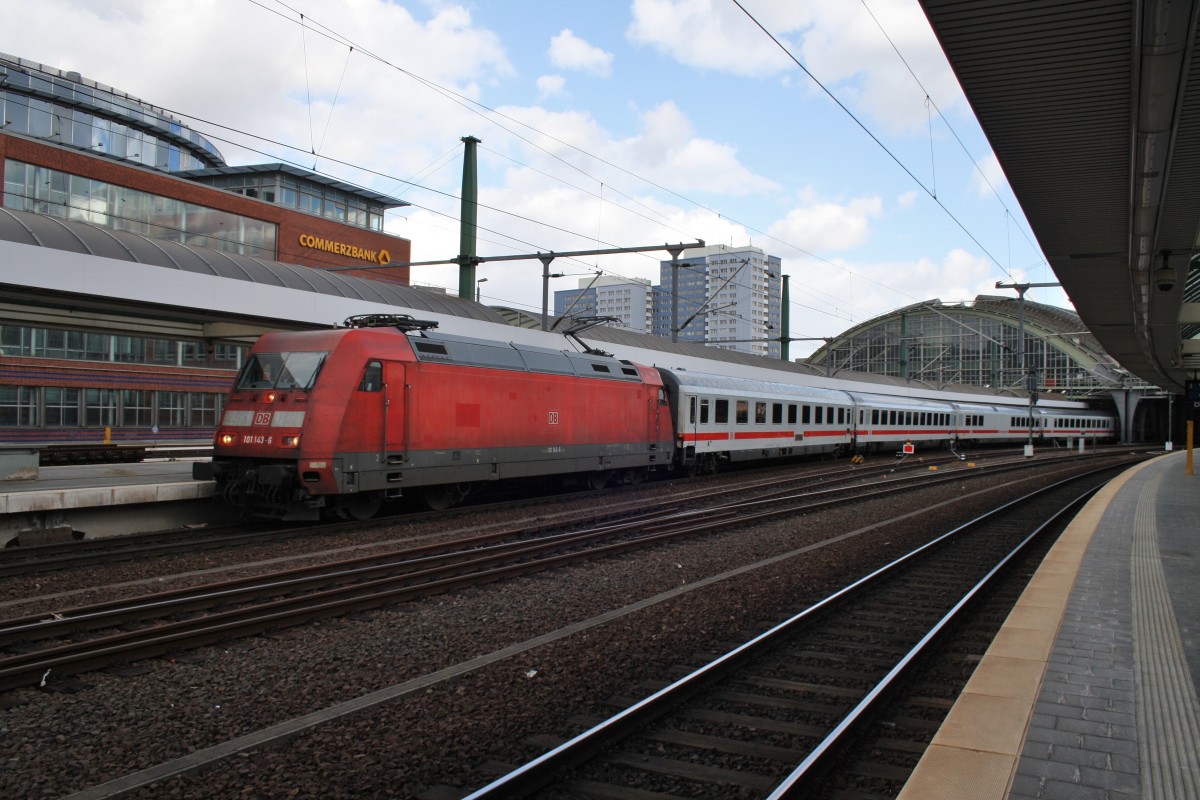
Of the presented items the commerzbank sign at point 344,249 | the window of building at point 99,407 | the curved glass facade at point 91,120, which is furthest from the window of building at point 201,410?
the curved glass facade at point 91,120

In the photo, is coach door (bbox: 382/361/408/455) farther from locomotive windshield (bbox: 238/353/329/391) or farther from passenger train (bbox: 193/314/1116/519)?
locomotive windshield (bbox: 238/353/329/391)

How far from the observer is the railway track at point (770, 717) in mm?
4609

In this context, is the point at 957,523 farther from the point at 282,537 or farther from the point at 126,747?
the point at 126,747

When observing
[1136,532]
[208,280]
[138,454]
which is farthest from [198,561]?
[138,454]

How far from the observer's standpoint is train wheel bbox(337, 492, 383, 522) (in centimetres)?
1420

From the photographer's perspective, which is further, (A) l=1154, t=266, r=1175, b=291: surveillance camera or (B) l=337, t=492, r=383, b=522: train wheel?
(A) l=1154, t=266, r=1175, b=291: surveillance camera

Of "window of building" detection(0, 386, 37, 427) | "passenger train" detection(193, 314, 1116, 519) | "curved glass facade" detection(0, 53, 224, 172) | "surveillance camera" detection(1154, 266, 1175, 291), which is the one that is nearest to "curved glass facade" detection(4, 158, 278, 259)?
"curved glass facade" detection(0, 53, 224, 172)

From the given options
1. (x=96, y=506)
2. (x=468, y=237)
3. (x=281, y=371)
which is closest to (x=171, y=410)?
(x=468, y=237)

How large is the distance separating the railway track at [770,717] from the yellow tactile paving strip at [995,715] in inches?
16.9

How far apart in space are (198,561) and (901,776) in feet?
29.9

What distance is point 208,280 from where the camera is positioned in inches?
664

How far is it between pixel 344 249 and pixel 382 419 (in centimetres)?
4029

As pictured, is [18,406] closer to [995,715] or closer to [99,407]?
[99,407]

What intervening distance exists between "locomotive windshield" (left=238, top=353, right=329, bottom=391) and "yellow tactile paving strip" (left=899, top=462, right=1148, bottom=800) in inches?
398
